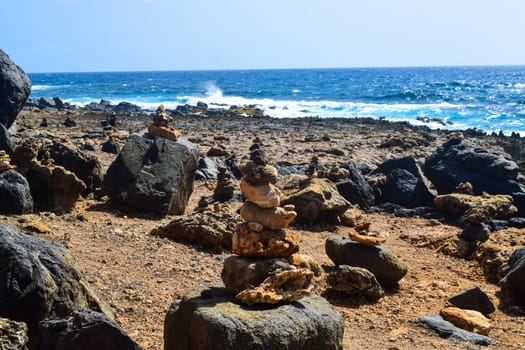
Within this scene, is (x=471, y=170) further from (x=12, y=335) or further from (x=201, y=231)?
(x=12, y=335)

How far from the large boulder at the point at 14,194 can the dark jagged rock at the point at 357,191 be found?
8076 mm

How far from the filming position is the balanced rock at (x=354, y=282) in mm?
8680

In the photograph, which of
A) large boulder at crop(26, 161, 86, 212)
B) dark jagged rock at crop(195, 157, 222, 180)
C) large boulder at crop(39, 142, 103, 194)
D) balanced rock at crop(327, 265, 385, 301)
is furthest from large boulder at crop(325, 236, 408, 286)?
dark jagged rock at crop(195, 157, 222, 180)

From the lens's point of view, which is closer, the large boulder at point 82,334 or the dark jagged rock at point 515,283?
the large boulder at point 82,334

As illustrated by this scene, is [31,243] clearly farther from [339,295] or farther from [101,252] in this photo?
[339,295]

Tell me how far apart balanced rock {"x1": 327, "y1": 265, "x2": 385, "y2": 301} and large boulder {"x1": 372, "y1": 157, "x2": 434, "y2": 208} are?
7044mm

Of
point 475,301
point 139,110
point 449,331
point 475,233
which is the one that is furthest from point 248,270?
point 139,110

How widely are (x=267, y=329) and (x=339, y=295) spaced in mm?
3926

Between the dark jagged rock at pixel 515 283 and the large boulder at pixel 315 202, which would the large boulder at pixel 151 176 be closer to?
the large boulder at pixel 315 202

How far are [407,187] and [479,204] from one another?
2.21 metres

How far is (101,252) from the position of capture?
8.96 m

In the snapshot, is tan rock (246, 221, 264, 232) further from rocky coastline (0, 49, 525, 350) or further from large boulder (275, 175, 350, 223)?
large boulder (275, 175, 350, 223)

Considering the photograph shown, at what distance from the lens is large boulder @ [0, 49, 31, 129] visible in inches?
506

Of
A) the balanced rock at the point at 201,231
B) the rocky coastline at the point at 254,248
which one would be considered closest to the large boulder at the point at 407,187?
the rocky coastline at the point at 254,248
